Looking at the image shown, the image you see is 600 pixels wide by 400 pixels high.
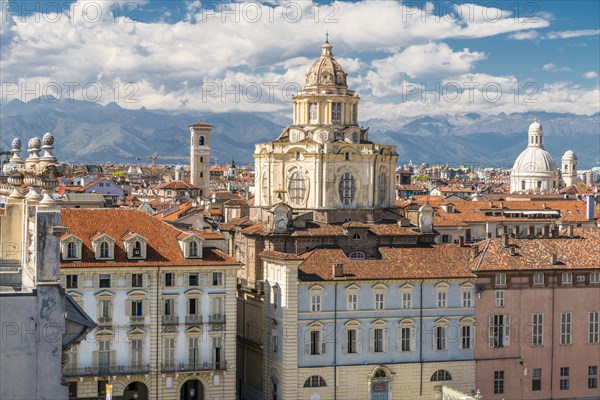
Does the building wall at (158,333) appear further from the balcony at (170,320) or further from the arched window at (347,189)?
the arched window at (347,189)

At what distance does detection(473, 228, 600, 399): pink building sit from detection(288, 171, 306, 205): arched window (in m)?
13.1

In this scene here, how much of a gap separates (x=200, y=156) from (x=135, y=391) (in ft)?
374

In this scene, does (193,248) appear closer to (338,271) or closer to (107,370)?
(107,370)

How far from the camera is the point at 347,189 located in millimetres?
74812

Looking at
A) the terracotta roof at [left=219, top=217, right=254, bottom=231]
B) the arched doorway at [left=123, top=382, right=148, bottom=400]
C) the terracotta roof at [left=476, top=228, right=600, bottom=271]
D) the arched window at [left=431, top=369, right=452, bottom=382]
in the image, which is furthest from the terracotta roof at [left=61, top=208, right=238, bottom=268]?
the terracotta roof at [left=476, top=228, right=600, bottom=271]

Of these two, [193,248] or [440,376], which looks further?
[440,376]

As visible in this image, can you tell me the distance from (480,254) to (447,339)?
19.0 feet

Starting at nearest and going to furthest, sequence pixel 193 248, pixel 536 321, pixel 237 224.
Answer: pixel 193 248 → pixel 536 321 → pixel 237 224

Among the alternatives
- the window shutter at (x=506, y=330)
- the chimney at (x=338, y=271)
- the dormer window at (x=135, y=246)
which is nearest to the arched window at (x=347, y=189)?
the chimney at (x=338, y=271)

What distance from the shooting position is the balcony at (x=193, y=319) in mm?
60781

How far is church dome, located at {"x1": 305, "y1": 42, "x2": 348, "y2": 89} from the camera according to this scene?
76750 mm

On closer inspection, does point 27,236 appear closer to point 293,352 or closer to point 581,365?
point 293,352

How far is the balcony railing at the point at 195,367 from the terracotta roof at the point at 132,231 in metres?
5.65

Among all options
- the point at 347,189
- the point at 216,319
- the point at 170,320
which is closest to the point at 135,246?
the point at 170,320
